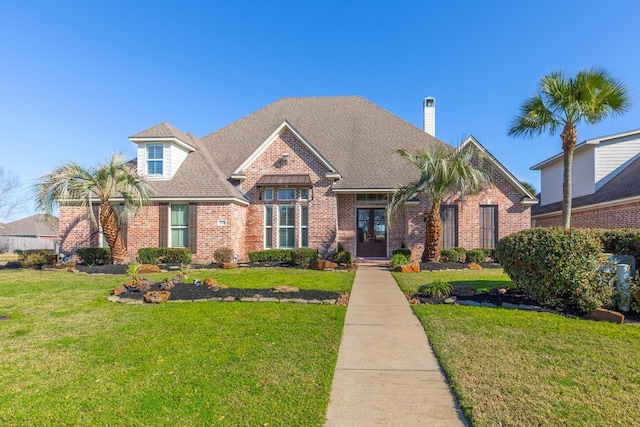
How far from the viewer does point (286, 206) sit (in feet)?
56.4

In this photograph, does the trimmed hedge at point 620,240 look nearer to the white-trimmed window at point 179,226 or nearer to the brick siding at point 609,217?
the brick siding at point 609,217

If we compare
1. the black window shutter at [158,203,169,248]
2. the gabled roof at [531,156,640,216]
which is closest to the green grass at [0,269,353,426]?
the black window shutter at [158,203,169,248]

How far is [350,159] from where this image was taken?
1856 centimetres

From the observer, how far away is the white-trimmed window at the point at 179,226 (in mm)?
16125

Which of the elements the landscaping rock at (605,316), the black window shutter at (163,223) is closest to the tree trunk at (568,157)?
the landscaping rock at (605,316)

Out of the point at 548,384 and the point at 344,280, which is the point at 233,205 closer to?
the point at 344,280

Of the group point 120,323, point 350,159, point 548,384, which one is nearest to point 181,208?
point 350,159

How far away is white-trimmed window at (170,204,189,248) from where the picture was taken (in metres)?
16.1

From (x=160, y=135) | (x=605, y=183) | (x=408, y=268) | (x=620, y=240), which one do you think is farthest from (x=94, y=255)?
(x=605, y=183)

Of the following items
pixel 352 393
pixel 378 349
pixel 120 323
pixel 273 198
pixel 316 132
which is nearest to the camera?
pixel 352 393

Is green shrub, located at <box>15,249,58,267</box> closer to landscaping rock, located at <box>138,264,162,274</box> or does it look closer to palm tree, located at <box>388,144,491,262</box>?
landscaping rock, located at <box>138,264,162,274</box>

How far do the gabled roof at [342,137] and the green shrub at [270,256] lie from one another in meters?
3.84

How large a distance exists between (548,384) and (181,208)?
15136 millimetres

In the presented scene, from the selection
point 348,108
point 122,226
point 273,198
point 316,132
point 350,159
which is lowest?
point 122,226
